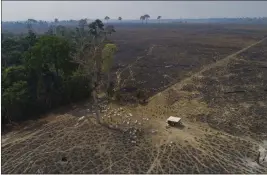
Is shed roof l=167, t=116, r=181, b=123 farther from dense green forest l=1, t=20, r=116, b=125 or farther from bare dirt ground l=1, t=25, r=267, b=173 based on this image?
dense green forest l=1, t=20, r=116, b=125

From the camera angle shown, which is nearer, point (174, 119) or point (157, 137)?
point (157, 137)

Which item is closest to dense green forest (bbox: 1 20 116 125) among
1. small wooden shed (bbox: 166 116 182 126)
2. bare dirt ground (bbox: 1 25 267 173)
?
bare dirt ground (bbox: 1 25 267 173)

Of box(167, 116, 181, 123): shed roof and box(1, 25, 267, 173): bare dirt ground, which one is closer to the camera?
box(1, 25, 267, 173): bare dirt ground

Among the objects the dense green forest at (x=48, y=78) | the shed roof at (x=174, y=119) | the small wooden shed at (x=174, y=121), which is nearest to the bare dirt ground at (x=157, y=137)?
the small wooden shed at (x=174, y=121)

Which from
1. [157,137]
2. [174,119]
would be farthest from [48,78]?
[157,137]

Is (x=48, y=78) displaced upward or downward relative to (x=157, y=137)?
upward

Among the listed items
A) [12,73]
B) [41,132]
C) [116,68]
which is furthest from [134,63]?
[41,132]

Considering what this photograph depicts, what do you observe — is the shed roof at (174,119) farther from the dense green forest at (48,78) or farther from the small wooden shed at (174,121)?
the dense green forest at (48,78)

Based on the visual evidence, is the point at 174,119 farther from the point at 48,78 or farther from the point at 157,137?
the point at 48,78

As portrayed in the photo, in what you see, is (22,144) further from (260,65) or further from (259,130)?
(260,65)

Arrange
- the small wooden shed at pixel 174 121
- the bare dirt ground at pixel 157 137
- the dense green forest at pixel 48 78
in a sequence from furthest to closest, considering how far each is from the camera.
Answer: the dense green forest at pixel 48 78
the small wooden shed at pixel 174 121
the bare dirt ground at pixel 157 137

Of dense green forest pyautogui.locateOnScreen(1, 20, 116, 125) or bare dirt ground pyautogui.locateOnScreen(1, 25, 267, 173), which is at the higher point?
dense green forest pyautogui.locateOnScreen(1, 20, 116, 125)
